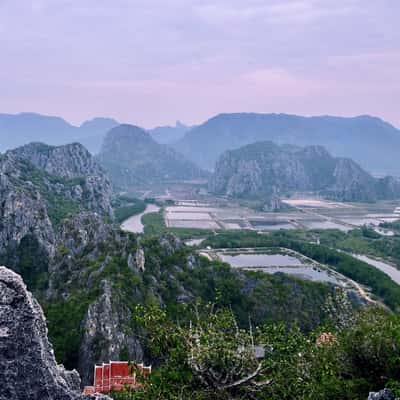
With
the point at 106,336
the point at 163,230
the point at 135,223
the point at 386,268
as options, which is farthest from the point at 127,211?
the point at 106,336

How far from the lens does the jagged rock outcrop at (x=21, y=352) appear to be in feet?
15.6

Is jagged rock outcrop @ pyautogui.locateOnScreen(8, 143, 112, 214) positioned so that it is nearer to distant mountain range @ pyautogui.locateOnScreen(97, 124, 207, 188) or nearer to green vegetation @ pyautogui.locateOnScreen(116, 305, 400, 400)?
green vegetation @ pyautogui.locateOnScreen(116, 305, 400, 400)

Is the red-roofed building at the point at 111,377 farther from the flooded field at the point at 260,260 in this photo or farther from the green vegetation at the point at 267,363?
the flooded field at the point at 260,260

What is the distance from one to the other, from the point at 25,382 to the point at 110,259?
2144cm

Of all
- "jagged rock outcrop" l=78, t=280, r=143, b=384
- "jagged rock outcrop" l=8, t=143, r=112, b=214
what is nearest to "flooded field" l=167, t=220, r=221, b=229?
"jagged rock outcrop" l=8, t=143, r=112, b=214

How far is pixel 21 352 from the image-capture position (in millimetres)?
4855

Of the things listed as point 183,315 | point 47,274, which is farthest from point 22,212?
point 183,315

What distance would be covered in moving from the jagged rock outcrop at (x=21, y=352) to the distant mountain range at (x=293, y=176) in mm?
112201

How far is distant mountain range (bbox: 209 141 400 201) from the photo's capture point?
Answer: 122 meters

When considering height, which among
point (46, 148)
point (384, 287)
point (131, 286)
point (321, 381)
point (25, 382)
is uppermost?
point (46, 148)

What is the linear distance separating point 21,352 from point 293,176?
5658 inches

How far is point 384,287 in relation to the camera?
113 feet

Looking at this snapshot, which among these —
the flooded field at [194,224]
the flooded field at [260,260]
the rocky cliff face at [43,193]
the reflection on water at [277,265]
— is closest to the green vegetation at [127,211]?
Answer: the flooded field at [194,224]

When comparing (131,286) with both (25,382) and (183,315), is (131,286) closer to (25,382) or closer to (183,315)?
(183,315)
